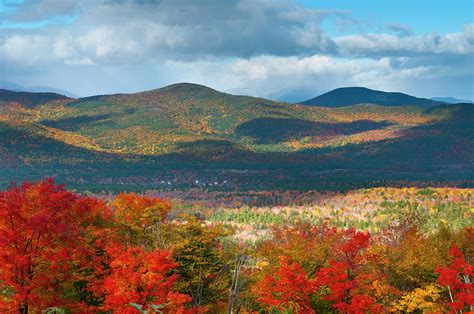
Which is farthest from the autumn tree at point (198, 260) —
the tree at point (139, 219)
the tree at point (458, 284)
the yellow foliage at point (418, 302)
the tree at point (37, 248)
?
the tree at point (458, 284)

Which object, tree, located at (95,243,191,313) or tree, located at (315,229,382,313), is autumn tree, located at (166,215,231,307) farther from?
tree, located at (315,229,382,313)

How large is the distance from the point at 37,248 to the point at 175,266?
1028cm

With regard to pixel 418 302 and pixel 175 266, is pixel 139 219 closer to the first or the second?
pixel 175 266

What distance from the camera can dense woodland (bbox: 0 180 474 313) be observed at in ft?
111

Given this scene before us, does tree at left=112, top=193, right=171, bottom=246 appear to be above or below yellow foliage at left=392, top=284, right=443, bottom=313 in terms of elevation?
above

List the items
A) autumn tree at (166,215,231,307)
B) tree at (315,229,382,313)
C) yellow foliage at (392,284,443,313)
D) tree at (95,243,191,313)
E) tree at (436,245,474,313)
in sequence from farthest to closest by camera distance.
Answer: yellow foliage at (392,284,443,313) < autumn tree at (166,215,231,307) < tree at (315,229,382,313) < tree at (436,245,474,313) < tree at (95,243,191,313)

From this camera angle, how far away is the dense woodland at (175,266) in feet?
111

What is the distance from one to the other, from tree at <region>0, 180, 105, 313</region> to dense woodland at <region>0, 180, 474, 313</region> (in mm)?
73

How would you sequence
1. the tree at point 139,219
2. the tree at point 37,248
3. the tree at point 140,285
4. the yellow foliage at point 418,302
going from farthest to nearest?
1. the tree at point 139,219
2. the yellow foliage at point 418,302
3. the tree at point 140,285
4. the tree at point 37,248

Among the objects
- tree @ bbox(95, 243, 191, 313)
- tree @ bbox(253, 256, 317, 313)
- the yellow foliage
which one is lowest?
the yellow foliage

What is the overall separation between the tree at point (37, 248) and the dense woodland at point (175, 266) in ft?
0.24

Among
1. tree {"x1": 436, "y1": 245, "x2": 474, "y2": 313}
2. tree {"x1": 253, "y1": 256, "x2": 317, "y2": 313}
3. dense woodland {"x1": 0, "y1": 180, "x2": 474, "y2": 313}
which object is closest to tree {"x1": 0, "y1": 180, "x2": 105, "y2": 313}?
dense woodland {"x1": 0, "y1": 180, "x2": 474, "y2": 313}

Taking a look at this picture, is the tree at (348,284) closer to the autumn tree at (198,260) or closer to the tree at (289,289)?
the tree at (289,289)

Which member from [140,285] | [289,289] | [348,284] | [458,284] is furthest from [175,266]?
[458,284]
